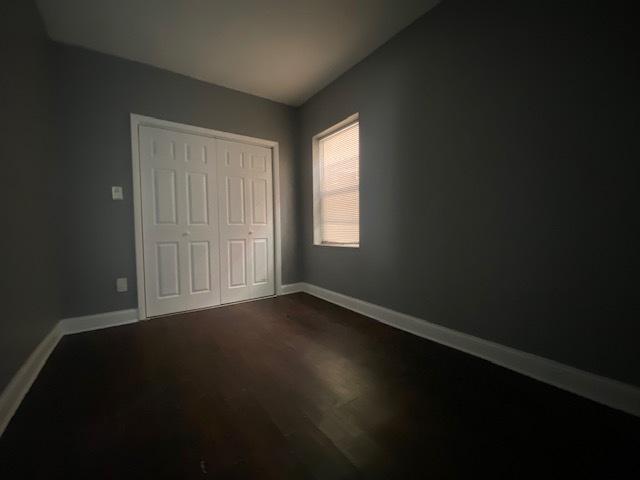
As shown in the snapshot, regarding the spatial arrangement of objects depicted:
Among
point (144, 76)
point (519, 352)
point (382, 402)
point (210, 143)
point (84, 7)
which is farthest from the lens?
point (210, 143)

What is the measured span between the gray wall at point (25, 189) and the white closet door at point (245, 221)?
56.8 inches

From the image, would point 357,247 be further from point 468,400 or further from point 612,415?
point 612,415

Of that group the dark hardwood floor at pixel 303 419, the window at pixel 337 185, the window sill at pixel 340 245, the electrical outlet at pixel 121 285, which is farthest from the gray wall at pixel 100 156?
the window sill at pixel 340 245

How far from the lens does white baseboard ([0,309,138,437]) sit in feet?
3.95

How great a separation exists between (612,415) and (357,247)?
2.01 m

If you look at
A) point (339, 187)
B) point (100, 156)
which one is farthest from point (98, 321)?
point (339, 187)

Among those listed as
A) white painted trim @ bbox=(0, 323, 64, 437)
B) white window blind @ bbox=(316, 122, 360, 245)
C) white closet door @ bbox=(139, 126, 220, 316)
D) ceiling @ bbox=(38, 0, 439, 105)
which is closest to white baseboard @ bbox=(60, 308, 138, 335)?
white closet door @ bbox=(139, 126, 220, 316)

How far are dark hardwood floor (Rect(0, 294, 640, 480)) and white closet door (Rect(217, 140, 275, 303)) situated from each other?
1325 millimetres

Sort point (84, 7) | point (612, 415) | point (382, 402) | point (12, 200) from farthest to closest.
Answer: point (84, 7), point (12, 200), point (382, 402), point (612, 415)

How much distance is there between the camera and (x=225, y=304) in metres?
3.09

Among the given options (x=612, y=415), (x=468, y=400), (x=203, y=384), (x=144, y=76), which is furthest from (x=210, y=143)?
(x=612, y=415)

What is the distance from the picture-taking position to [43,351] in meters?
1.75

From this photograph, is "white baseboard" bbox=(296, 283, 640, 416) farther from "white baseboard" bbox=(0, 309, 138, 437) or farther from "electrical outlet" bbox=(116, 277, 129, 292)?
"electrical outlet" bbox=(116, 277, 129, 292)

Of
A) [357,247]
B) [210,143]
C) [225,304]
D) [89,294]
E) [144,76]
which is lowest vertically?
[225,304]
